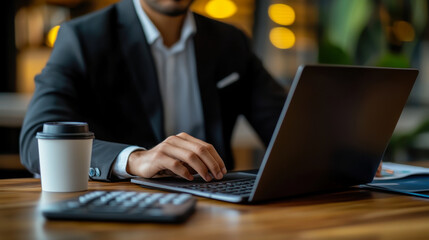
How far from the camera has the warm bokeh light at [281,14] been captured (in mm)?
4277

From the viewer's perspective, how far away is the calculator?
702 mm

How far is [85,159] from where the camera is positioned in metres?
0.98

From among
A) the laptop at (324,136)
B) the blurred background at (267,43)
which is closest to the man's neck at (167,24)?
the laptop at (324,136)

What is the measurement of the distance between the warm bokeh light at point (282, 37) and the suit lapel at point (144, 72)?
2.71m

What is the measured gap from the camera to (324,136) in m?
0.88

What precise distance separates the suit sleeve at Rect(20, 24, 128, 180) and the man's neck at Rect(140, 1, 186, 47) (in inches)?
12.5

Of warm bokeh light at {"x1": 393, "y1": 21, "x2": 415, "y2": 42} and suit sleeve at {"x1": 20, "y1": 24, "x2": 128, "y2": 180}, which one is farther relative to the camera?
warm bokeh light at {"x1": 393, "y1": 21, "x2": 415, "y2": 42}

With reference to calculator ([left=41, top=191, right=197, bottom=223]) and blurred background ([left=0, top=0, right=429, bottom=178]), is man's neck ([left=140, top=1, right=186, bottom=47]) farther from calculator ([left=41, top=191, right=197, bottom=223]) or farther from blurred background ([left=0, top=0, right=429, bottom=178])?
blurred background ([left=0, top=0, right=429, bottom=178])

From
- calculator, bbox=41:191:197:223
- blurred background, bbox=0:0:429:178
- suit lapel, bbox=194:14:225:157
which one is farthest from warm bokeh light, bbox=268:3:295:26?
calculator, bbox=41:191:197:223

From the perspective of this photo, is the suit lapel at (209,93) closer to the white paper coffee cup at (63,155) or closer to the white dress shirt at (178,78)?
the white dress shirt at (178,78)

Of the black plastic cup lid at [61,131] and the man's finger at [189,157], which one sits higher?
the black plastic cup lid at [61,131]

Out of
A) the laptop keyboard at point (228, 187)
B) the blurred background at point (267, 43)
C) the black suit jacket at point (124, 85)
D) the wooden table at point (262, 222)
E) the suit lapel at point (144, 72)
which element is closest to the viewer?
the wooden table at point (262, 222)

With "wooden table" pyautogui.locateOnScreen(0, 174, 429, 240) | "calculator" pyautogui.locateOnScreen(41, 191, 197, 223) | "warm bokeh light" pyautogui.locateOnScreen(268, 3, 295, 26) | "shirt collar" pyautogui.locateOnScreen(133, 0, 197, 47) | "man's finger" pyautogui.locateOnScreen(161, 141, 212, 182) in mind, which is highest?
"warm bokeh light" pyautogui.locateOnScreen(268, 3, 295, 26)

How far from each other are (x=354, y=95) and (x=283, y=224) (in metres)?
0.28
